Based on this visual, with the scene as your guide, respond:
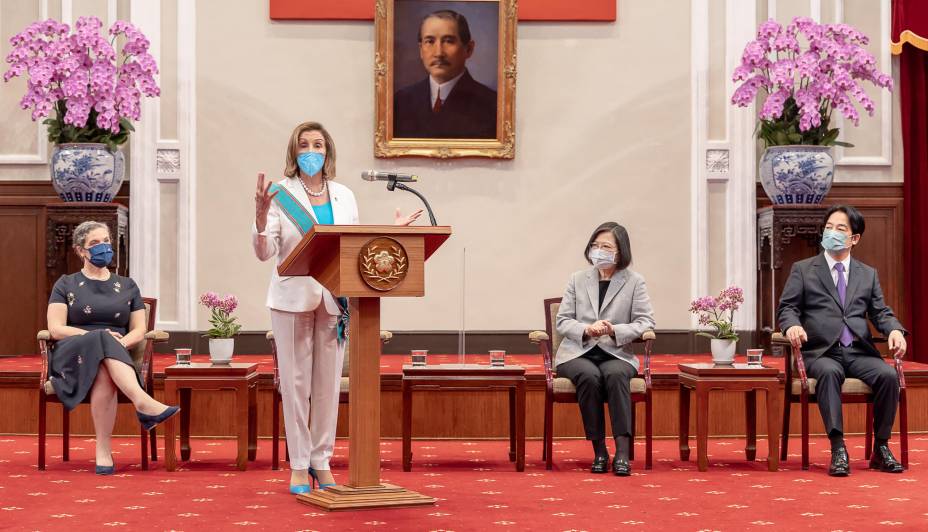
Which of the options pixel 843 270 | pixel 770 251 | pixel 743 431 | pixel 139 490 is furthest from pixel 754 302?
pixel 139 490

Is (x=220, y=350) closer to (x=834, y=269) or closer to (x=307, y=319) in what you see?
(x=307, y=319)

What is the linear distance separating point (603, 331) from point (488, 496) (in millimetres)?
1117

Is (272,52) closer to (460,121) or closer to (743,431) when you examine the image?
(460,121)

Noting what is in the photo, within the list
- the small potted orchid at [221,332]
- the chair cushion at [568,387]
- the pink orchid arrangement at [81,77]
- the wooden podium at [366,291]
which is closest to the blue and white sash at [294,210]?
the wooden podium at [366,291]

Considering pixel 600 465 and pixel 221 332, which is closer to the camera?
pixel 600 465

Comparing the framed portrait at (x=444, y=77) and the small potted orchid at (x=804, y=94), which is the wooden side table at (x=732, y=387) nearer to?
the small potted orchid at (x=804, y=94)

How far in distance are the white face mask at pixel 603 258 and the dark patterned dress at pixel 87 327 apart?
6.81ft

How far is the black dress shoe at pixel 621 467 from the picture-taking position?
466 centimetres

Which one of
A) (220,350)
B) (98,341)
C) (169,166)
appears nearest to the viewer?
(98,341)

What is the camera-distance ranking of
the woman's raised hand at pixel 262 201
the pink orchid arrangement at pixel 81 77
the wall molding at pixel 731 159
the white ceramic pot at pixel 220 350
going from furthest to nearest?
the wall molding at pixel 731 159 → the pink orchid arrangement at pixel 81 77 → the white ceramic pot at pixel 220 350 → the woman's raised hand at pixel 262 201

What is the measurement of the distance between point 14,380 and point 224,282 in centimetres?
162

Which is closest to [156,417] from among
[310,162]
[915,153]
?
[310,162]

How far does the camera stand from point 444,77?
23.6ft

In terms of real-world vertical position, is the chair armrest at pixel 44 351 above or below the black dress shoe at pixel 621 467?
above
